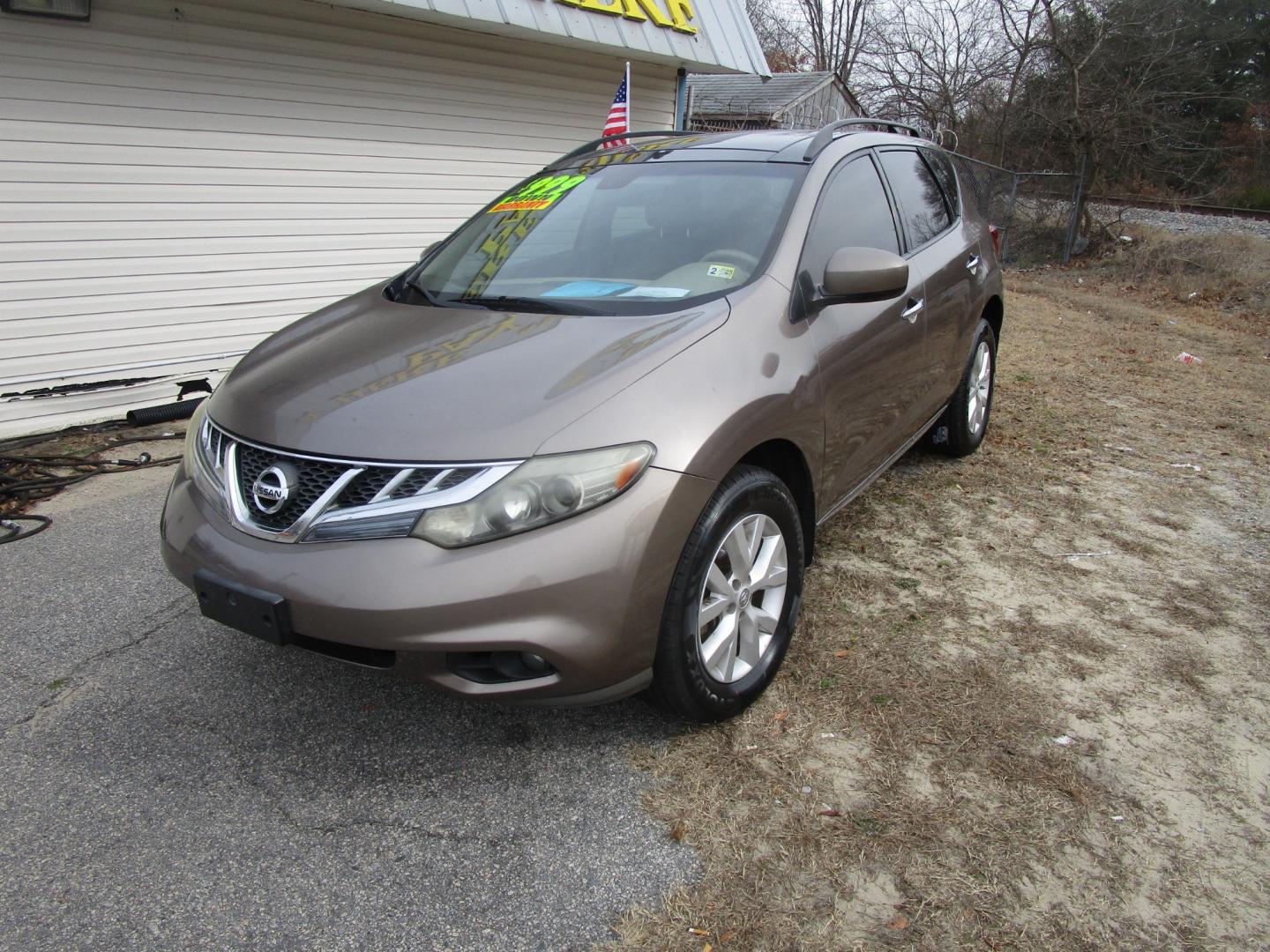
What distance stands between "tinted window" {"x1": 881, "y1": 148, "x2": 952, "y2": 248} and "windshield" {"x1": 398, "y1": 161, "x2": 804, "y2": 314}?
97cm

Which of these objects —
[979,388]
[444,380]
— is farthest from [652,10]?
[444,380]

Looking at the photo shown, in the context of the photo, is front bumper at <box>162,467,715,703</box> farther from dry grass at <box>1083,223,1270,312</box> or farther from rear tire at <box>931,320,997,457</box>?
dry grass at <box>1083,223,1270,312</box>

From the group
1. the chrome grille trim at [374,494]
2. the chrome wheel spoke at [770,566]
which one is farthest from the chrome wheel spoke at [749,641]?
the chrome grille trim at [374,494]

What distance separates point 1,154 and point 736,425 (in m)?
5.37

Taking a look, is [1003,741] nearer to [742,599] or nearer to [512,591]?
[742,599]

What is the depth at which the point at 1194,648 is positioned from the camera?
313 cm

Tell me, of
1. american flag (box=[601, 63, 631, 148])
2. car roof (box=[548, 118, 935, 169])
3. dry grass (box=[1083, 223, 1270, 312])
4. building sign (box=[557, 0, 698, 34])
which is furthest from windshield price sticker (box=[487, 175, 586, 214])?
dry grass (box=[1083, 223, 1270, 312])

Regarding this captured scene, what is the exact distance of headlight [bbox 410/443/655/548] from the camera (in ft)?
6.73

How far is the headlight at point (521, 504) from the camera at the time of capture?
6.73 ft

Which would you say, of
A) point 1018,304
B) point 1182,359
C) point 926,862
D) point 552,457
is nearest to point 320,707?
point 552,457

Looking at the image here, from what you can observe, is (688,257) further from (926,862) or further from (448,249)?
(926,862)

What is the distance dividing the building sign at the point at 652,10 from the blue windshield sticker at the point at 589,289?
5581 millimetres

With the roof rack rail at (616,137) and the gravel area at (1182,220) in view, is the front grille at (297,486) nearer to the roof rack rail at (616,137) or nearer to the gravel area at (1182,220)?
the roof rack rail at (616,137)

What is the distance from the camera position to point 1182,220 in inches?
701
